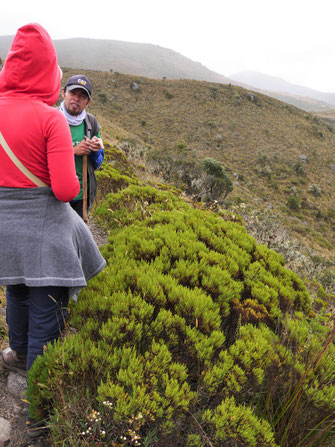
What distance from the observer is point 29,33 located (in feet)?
3.98

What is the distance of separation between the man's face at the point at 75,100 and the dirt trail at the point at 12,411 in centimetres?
225

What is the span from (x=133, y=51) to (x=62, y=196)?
493 ft

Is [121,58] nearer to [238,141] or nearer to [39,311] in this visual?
[238,141]

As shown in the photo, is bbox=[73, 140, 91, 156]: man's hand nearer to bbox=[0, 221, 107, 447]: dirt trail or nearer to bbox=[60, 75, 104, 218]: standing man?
bbox=[60, 75, 104, 218]: standing man

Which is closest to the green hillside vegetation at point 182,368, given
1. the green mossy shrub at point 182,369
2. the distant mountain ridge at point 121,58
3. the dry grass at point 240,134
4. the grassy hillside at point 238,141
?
the green mossy shrub at point 182,369

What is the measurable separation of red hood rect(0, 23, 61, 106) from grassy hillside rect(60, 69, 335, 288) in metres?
11.3

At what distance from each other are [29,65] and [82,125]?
1.38 meters

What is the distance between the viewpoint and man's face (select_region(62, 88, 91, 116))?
7.83ft

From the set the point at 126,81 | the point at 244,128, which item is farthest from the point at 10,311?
the point at 126,81

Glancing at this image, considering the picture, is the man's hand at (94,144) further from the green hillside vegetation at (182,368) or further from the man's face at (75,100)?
the green hillside vegetation at (182,368)

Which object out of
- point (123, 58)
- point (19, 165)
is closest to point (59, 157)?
point (19, 165)

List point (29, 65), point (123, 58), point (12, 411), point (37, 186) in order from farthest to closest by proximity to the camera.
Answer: point (123, 58) → point (12, 411) → point (37, 186) → point (29, 65)

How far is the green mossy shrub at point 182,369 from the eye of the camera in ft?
4.05

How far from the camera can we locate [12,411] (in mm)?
1682
